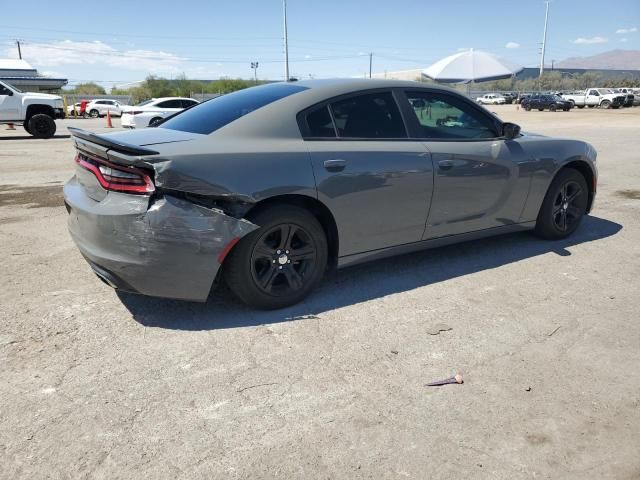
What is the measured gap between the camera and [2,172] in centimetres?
915

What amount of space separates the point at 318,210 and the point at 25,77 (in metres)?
45.8

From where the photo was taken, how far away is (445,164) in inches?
156

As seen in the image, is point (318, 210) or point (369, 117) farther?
point (369, 117)

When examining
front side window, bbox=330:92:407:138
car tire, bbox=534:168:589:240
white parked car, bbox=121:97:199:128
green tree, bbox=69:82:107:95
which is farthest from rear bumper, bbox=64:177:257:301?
green tree, bbox=69:82:107:95

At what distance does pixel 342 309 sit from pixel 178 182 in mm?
1422

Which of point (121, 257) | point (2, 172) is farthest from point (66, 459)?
point (2, 172)

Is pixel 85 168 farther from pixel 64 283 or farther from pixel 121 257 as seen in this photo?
pixel 64 283

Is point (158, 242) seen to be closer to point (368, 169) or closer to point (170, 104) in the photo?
point (368, 169)

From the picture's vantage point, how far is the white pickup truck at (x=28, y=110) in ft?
54.4

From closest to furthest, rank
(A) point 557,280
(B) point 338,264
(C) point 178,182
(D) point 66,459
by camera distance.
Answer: (D) point 66,459, (C) point 178,182, (B) point 338,264, (A) point 557,280

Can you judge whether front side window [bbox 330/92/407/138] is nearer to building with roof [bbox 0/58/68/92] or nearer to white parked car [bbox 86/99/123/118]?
building with roof [bbox 0/58/68/92]

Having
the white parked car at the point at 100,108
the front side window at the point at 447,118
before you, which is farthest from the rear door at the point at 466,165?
the white parked car at the point at 100,108

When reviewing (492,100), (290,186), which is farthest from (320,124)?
(492,100)

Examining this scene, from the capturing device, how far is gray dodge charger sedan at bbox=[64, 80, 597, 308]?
299 cm
